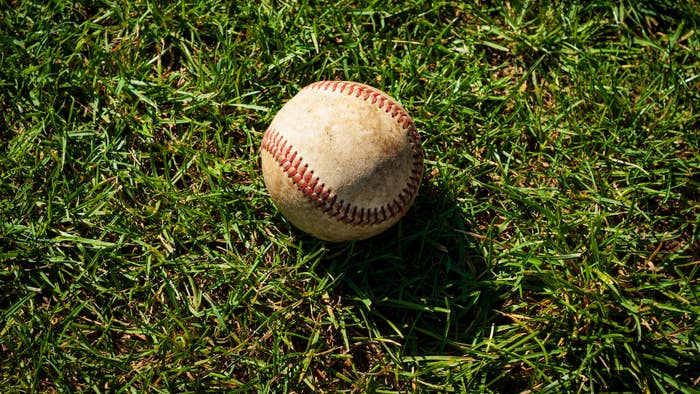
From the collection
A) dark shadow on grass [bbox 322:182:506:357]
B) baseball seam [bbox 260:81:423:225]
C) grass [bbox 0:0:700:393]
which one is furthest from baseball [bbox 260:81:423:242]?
grass [bbox 0:0:700:393]

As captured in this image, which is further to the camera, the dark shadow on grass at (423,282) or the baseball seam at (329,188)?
the dark shadow on grass at (423,282)

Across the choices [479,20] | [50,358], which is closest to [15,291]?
[50,358]

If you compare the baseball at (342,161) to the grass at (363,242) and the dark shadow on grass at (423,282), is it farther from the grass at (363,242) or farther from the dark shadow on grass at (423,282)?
the grass at (363,242)

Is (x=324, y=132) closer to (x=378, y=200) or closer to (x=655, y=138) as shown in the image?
(x=378, y=200)

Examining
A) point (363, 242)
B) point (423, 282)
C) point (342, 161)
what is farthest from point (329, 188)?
point (423, 282)

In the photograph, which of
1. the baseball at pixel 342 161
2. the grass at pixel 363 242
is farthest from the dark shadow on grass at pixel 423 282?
the baseball at pixel 342 161

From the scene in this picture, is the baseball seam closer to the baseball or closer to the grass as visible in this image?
the baseball
